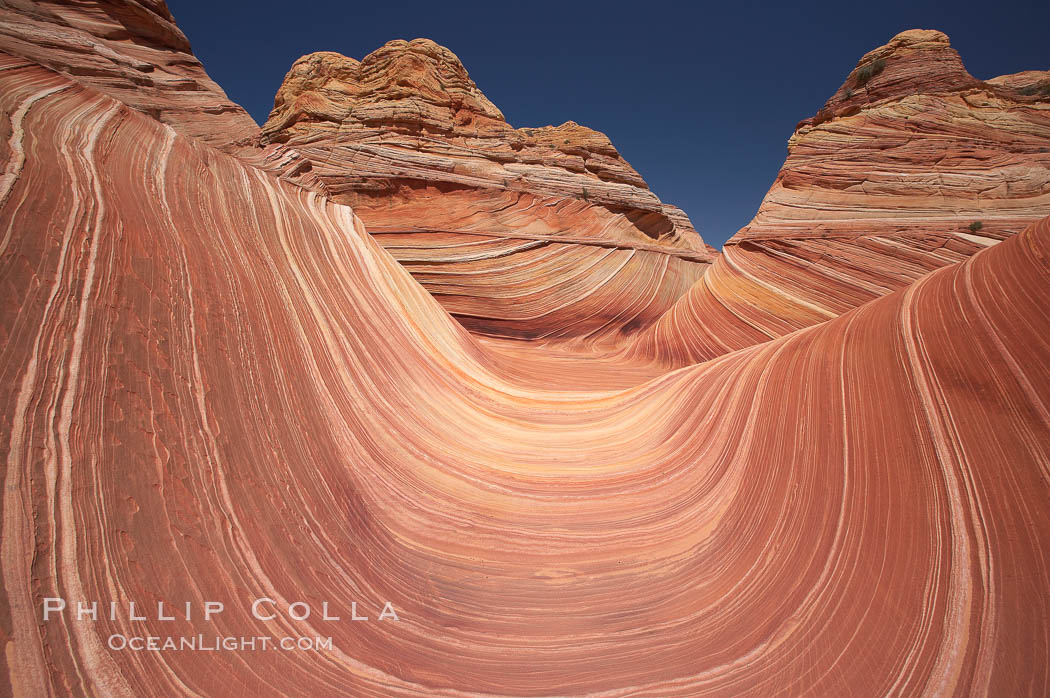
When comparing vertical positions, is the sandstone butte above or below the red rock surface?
below

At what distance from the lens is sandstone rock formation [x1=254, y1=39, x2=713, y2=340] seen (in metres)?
5.49

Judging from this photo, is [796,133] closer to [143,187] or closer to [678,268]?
[678,268]

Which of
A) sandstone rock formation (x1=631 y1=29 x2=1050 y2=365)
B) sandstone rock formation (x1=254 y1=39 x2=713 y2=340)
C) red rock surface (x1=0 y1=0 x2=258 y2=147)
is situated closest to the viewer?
red rock surface (x1=0 y1=0 x2=258 y2=147)

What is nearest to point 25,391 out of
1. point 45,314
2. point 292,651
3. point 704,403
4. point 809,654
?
point 45,314

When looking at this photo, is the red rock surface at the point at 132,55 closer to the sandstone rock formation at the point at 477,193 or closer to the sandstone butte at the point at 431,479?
A: the sandstone butte at the point at 431,479

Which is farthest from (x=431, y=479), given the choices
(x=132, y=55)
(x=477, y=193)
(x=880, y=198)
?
(x=880, y=198)

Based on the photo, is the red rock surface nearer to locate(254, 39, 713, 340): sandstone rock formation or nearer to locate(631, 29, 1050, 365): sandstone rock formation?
locate(254, 39, 713, 340): sandstone rock formation

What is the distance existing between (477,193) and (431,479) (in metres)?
4.77

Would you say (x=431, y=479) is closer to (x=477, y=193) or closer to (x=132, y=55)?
(x=132, y=55)

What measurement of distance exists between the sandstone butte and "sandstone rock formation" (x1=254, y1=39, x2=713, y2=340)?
9.82 feet

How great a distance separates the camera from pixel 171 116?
2973 millimetres

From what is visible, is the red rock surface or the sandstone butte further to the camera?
the red rock surface

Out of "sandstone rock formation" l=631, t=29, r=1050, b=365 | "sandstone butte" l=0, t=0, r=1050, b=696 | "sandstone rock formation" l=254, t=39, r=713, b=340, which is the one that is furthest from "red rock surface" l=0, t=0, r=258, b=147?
"sandstone rock formation" l=631, t=29, r=1050, b=365

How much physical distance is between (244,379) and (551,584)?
4.01 feet
